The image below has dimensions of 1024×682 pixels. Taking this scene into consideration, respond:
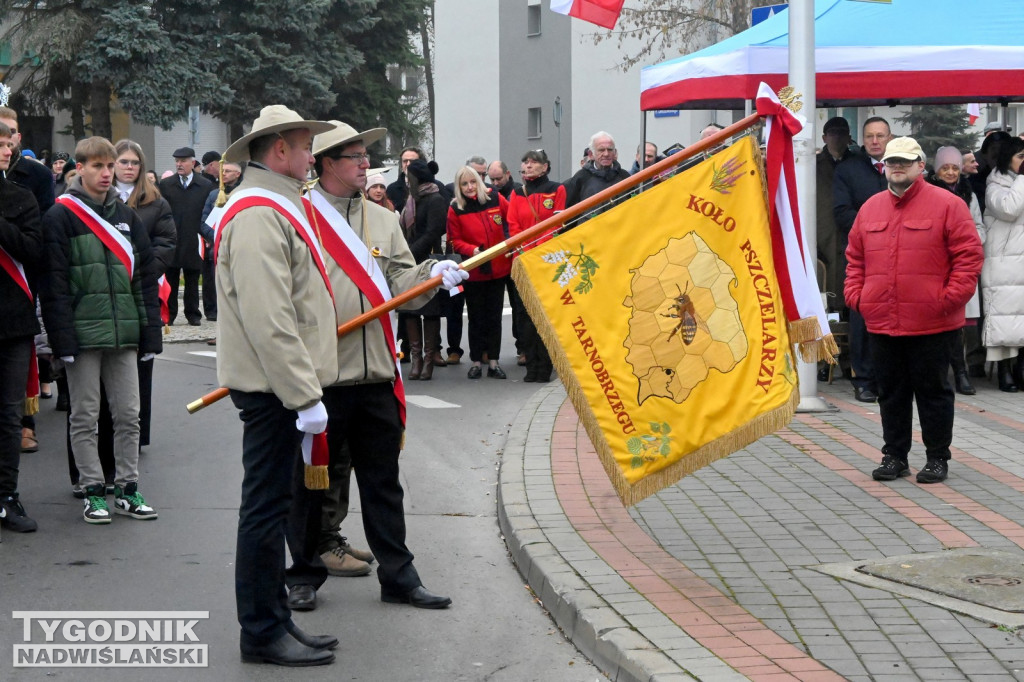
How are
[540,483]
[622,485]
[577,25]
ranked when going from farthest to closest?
[577,25], [540,483], [622,485]

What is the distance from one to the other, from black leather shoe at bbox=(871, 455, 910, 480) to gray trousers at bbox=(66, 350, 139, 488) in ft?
13.8

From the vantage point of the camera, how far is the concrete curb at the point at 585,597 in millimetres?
4910

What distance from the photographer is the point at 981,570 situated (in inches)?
235

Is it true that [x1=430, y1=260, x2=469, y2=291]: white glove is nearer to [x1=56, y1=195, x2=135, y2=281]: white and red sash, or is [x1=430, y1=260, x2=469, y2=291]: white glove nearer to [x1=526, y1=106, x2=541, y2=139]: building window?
[x1=56, y1=195, x2=135, y2=281]: white and red sash

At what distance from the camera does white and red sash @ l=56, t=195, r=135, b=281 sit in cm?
740

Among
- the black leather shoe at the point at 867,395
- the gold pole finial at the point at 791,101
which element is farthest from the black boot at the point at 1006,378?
the gold pole finial at the point at 791,101

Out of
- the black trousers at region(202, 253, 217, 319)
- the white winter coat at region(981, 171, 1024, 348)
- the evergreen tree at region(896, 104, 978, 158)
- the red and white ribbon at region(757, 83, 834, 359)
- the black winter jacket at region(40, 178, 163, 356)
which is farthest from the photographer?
the evergreen tree at region(896, 104, 978, 158)

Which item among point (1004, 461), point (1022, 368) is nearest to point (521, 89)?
point (1022, 368)

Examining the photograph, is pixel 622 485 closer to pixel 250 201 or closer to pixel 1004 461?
pixel 250 201

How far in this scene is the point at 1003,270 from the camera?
1152 centimetres

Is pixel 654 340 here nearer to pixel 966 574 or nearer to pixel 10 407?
pixel 966 574

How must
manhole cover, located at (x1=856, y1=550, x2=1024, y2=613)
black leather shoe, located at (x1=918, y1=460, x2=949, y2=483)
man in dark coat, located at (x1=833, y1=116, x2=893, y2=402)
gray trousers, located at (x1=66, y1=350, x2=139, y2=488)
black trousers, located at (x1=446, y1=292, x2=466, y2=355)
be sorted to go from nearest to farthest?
manhole cover, located at (x1=856, y1=550, x2=1024, y2=613) < gray trousers, located at (x1=66, y1=350, x2=139, y2=488) < black leather shoe, located at (x1=918, y1=460, x2=949, y2=483) < man in dark coat, located at (x1=833, y1=116, x2=893, y2=402) < black trousers, located at (x1=446, y1=292, x2=466, y2=355)

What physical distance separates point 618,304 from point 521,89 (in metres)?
42.3

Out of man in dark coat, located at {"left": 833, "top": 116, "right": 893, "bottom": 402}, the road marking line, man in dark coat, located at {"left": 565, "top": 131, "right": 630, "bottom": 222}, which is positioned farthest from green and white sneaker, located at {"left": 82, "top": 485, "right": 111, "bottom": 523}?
man in dark coat, located at {"left": 565, "top": 131, "right": 630, "bottom": 222}
